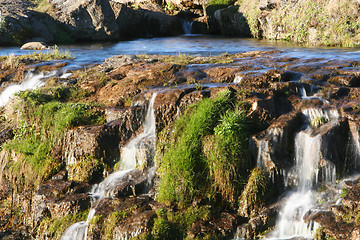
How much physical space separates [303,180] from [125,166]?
4.04 metres

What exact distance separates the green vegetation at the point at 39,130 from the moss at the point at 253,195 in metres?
4.29

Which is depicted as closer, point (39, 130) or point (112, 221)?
point (112, 221)

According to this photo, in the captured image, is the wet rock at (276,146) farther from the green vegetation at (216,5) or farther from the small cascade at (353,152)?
the green vegetation at (216,5)

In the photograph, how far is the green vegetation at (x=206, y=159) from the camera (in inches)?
322

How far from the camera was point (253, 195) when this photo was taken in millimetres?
7988

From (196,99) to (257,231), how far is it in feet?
11.3

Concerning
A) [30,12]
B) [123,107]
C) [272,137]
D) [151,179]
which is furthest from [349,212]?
[30,12]

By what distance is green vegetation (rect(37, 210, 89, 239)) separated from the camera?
27.1 ft

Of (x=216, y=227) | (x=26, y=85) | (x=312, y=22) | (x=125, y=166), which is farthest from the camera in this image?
(x=312, y=22)

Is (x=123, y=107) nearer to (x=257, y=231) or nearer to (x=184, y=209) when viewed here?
(x=184, y=209)

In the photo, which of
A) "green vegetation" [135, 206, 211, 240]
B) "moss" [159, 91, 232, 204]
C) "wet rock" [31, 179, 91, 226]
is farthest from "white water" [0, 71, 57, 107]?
"green vegetation" [135, 206, 211, 240]

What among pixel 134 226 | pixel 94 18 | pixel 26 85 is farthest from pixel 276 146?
pixel 94 18

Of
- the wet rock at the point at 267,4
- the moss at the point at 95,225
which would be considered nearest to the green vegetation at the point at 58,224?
the moss at the point at 95,225

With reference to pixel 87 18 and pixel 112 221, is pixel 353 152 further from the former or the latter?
pixel 87 18
